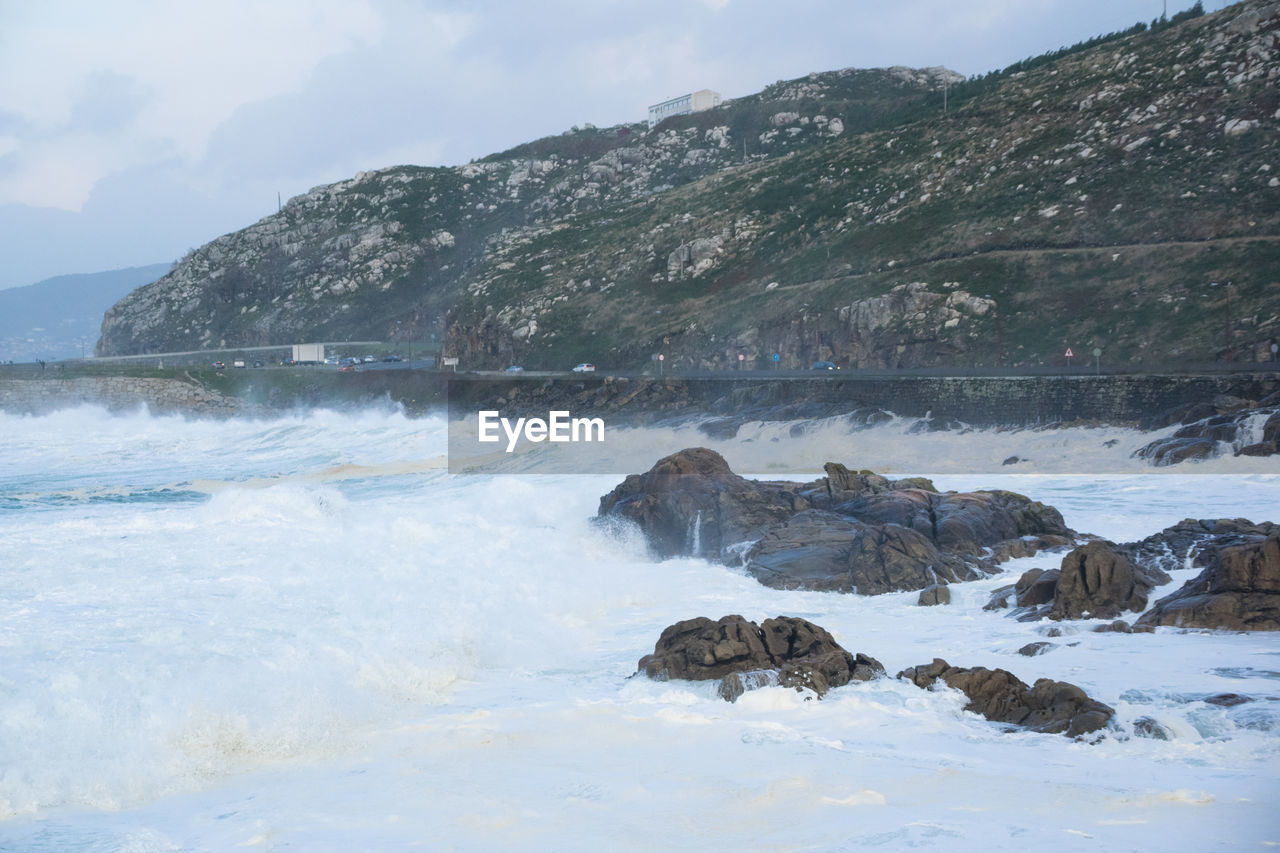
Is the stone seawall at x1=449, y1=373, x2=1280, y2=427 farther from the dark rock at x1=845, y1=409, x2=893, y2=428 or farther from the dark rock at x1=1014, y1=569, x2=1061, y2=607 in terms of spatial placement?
the dark rock at x1=1014, y1=569, x2=1061, y2=607

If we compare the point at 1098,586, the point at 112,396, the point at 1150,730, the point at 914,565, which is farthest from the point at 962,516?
the point at 112,396

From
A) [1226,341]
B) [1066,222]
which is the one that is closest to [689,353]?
[1066,222]

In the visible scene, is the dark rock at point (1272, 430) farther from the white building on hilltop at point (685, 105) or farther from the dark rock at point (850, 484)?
the white building on hilltop at point (685, 105)

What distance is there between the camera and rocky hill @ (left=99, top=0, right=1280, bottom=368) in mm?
59250

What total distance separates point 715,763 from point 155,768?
6512 millimetres

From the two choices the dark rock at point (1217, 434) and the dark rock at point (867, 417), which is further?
the dark rock at point (867, 417)

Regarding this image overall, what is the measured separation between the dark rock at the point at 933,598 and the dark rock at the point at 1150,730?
24.9ft

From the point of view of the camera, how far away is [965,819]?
1018 cm

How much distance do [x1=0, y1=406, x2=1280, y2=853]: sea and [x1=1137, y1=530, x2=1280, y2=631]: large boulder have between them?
1.40 feet

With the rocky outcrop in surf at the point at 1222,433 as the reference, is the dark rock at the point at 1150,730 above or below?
below

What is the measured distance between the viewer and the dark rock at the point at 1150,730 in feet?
39.2

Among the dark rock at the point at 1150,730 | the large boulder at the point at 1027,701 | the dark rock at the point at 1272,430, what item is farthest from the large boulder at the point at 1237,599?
the dark rock at the point at 1272,430

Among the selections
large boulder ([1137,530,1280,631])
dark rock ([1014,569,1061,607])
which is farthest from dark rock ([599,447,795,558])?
large boulder ([1137,530,1280,631])

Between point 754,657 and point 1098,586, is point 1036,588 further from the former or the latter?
point 754,657
